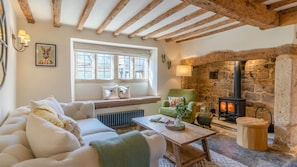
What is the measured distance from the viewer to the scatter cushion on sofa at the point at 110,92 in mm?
4215

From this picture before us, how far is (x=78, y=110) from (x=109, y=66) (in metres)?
1.80

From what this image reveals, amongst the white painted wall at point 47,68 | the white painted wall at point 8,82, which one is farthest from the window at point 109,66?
the white painted wall at point 8,82

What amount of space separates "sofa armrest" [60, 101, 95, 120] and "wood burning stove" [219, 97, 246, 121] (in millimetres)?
3398

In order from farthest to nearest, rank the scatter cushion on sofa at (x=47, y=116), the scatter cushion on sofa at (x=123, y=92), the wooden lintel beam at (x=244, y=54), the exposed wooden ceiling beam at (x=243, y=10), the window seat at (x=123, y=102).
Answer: the scatter cushion on sofa at (x=123, y=92) → the window seat at (x=123, y=102) → the wooden lintel beam at (x=244, y=54) → the exposed wooden ceiling beam at (x=243, y=10) → the scatter cushion on sofa at (x=47, y=116)

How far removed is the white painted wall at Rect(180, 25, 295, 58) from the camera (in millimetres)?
2998

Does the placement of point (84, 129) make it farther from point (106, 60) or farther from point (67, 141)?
point (106, 60)

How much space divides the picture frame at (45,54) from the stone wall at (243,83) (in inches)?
142

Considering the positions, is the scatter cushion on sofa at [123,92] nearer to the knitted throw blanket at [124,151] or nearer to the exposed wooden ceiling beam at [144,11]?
the exposed wooden ceiling beam at [144,11]

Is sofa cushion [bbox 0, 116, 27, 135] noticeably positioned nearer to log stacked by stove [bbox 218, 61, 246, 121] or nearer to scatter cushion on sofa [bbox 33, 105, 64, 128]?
scatter cushion on sofa [bbox 33, 105, 64, 128]

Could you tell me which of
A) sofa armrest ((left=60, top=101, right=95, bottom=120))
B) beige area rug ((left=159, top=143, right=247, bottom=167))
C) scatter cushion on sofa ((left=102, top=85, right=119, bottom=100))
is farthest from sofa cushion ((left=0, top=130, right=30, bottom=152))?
scatter cushion on sofa ((left=102, top=85, right=119, bottom=100))

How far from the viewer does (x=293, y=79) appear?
2.88 metres

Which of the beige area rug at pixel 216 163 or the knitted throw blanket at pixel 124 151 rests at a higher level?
the knitted throw blanket at pixel 124 151

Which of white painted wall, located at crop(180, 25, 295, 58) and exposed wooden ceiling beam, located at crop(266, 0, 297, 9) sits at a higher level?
exposed wooden ceiling beam, located at crop(266, 0, 297, 9)

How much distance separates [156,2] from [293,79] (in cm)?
262
